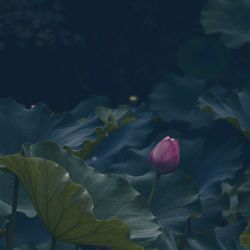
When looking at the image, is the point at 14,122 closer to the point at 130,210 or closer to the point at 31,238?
the point at 31,238

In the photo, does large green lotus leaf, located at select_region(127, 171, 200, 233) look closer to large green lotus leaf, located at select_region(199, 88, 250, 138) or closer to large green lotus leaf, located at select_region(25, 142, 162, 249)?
large green lotus leaf, located at select_region(25, 142, 162, 249)

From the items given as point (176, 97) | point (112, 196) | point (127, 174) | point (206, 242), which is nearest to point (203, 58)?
point (176, 97)

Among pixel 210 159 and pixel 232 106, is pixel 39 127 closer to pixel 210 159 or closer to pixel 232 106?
pixel 210 159

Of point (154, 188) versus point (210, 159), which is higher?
point (154, 188)

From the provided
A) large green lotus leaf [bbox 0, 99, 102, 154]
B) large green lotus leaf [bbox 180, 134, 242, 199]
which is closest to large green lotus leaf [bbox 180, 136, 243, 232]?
large green lotus leaf [bbox 180, 134, 242, 199]

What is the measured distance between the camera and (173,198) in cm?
208

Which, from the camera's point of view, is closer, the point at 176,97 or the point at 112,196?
the point at 112,196

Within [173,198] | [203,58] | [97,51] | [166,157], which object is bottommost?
[97,51]

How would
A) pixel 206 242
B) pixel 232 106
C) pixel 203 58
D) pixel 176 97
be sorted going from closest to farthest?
pixel 206 242, pixel 232 106, pixel 176 97, pixel 203 58

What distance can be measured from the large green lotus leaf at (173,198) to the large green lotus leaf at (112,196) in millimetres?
273

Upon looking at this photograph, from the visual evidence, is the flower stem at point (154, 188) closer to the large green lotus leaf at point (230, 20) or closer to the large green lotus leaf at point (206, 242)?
the large green lotus leaf at point (206, 242)

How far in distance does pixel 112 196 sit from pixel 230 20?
1652 millimetres

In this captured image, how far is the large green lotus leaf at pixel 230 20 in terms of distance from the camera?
320cm

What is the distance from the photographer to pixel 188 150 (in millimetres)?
2455
